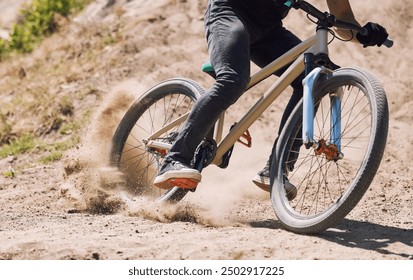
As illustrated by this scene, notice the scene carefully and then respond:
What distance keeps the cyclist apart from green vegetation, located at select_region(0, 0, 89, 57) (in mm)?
6074

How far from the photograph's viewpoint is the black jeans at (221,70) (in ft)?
16.7

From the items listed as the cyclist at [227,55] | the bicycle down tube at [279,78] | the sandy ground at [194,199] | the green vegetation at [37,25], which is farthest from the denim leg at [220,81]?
the green vegetation at [37,25]

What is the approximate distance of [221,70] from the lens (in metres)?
5.10

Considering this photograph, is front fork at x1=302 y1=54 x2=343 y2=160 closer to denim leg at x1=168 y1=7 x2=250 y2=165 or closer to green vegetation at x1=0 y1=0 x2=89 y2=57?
denim leg at x1=168 y1=7 x2=250 y2=165

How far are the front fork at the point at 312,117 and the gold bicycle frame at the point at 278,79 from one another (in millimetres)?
131

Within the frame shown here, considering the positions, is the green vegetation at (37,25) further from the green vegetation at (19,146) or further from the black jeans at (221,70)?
the black jeans at (221,70)

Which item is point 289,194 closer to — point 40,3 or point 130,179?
point 130,179

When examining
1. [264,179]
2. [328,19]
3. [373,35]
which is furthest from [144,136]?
[373,35]

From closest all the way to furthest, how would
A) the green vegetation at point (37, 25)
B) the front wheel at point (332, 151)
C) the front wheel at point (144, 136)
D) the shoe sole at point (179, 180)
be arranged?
the front wheel at point (332, 151), the shoe sole at point (179, 180), the front wheel at point (144, 136), the green vegetation at point (37, 25)

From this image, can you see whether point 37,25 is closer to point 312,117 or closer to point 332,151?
point 312,117

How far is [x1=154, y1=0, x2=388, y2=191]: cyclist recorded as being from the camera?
5.10 meters

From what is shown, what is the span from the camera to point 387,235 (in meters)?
5.01

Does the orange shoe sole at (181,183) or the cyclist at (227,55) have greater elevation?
the cyclist at (227,55)

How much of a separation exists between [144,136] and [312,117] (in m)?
1.87
